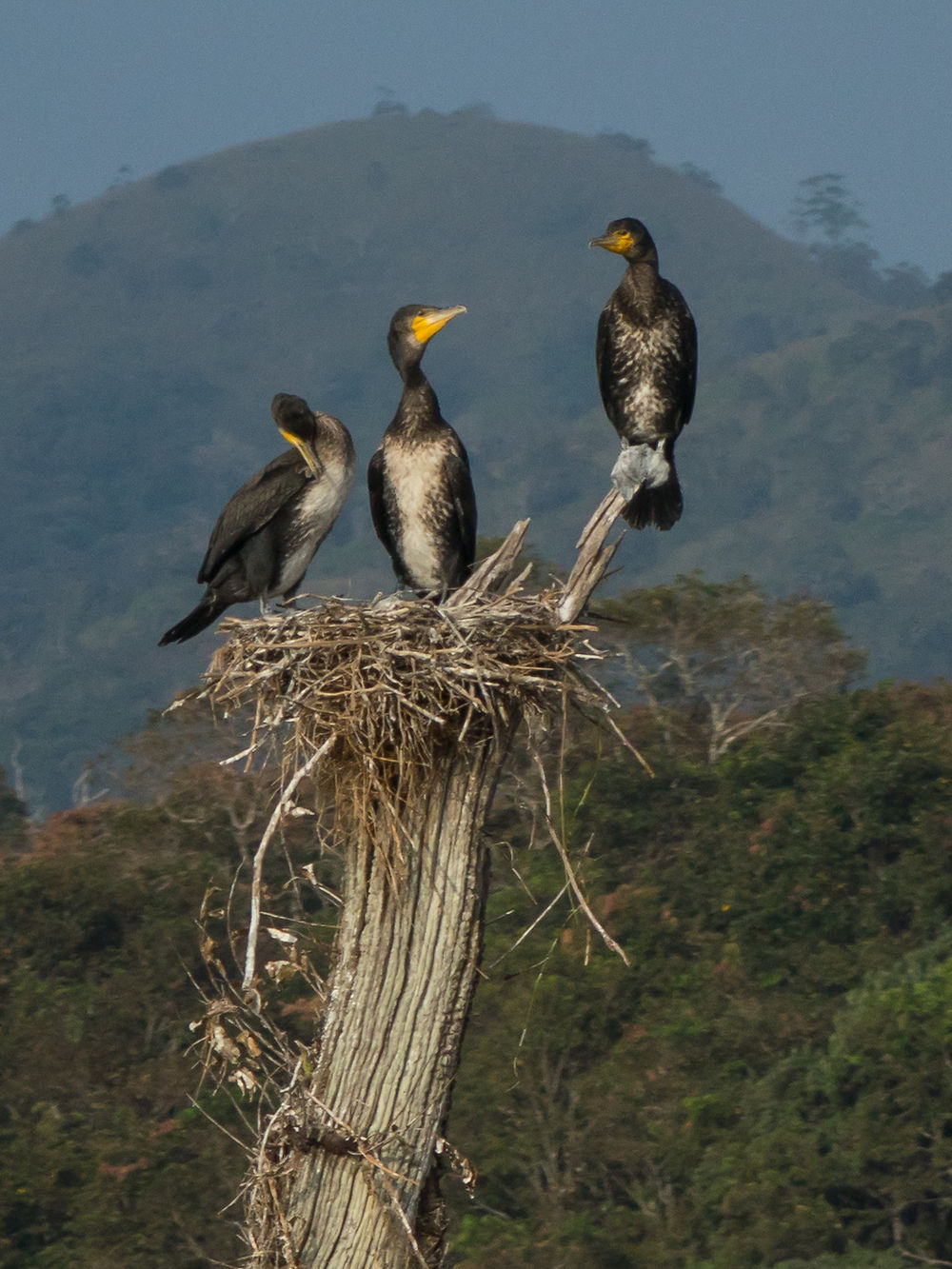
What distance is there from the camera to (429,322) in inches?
348

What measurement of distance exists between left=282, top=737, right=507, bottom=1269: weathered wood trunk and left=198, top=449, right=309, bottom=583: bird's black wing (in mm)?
2397

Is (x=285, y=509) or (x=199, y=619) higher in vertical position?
(x=285, y=509)

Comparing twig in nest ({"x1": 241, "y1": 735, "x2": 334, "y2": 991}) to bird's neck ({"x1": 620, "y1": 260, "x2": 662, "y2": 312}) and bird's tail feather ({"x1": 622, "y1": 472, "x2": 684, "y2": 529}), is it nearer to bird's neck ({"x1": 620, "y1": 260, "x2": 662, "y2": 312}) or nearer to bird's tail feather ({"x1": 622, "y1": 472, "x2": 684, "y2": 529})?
bird's tail feather ({"x1": 622, "y1": 472, "x2": 684, "y2": 529})

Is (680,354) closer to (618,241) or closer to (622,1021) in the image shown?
(618,241)

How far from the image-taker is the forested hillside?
2122 centimetres

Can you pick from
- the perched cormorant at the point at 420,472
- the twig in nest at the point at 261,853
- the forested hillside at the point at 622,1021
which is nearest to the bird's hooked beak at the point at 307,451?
the perched cormorant at the point at 420,472

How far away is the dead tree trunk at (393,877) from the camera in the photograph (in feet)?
21.2

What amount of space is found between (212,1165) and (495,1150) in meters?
3.04

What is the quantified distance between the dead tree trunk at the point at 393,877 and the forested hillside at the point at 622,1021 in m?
11.3

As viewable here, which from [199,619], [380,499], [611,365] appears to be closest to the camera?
[199,619]

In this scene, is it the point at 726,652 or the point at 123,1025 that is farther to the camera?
the point at 726,652

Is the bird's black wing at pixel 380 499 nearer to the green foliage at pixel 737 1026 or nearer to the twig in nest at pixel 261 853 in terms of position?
the twig in nest at pixel 261 853

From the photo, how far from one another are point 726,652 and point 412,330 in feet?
88.4

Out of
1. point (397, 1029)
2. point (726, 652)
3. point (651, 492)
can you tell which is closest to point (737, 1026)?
point (726, 652)
